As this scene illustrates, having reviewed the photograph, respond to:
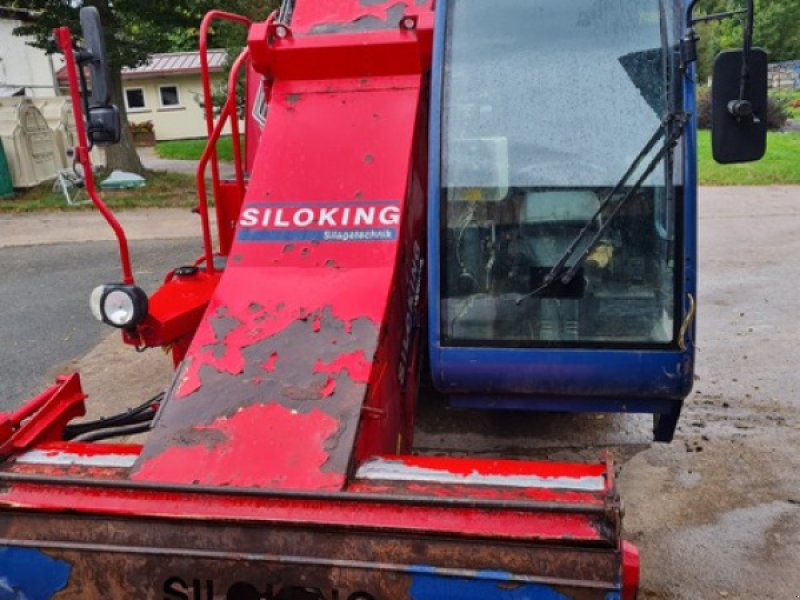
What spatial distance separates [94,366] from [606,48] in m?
4.77

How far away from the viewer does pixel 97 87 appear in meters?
3.00

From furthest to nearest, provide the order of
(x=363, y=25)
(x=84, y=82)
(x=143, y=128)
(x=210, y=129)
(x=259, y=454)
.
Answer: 1. (x=143, y=128)
2. (x=210, y=129)
3. (x=363, y=25)
4. (x=84, y=82)
5. (x=259, y=454)

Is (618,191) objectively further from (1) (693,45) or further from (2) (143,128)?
(2) (143,128)

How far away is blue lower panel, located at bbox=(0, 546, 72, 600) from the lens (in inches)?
92.1

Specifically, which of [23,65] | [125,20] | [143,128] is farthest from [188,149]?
[125,20]

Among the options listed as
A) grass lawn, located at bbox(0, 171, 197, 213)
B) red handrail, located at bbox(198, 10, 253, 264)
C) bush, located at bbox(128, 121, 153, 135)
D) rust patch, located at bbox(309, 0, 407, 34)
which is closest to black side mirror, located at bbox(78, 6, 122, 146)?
red handrail, located at bbox(198, 10, 253, 264)

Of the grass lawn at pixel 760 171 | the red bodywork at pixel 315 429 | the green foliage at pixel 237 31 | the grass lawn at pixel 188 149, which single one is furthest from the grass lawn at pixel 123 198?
the red bodywork at pixel 315 429

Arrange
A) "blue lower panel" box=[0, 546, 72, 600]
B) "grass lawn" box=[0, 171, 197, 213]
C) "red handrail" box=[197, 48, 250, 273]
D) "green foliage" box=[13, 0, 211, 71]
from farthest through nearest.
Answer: "grass lawn" box=[0, 171, 197, 213], "green foliage" box=[13, 0, 211, 71], "red handrail" box=[197, 48, 250, 273], "blue lower panel" box=[0, 546, 72, 600]

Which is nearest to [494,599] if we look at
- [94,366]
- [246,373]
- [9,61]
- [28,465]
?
[246,373]

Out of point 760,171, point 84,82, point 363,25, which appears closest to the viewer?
point 84,82

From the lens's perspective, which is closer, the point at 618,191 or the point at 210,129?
the point at 618,191

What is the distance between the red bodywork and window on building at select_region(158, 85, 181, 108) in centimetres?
3090

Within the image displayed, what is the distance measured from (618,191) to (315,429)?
1415 millimetres

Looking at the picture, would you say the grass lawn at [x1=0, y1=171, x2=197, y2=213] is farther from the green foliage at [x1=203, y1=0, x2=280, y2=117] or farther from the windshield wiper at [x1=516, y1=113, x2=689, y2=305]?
the windshield wiper at [x1=516, y1=113, x2=689, y2=305]
